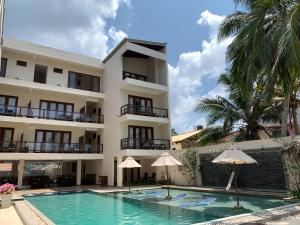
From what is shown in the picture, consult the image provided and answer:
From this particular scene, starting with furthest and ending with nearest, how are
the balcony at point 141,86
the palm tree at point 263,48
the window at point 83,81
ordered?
the window at point 83,81
the balcony at point 141,86
the palm tree at point 263,48

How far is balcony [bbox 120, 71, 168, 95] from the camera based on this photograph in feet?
76.6

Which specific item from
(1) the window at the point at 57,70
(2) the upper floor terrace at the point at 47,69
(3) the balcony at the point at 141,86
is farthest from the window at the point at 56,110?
(3) the balcony at the point at 141,86

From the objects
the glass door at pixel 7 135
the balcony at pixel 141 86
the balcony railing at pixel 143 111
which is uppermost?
the balcony at pixel 141 86

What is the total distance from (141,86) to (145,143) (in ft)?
16.4

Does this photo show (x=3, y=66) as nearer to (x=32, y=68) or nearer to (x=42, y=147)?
(x=32, y=68)

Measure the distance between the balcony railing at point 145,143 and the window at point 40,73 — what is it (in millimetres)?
9518

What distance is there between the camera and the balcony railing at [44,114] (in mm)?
21328

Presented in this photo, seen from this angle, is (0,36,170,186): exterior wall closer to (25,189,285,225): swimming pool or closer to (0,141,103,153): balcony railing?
(0,141,103,153): balcony railing

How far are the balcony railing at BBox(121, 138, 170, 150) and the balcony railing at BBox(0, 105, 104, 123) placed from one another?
13.8 feet

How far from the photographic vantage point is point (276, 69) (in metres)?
12.3

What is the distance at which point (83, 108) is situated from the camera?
26.1 meters

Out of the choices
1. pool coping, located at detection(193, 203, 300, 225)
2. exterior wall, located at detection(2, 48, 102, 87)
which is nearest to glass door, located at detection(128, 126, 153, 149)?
exterior wall, located at detection(2, 48, 102, 87)

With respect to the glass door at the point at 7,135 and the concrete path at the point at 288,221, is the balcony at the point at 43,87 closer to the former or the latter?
the glass door at the point at 7,135

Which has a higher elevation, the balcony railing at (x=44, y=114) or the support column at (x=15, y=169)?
the balcony railing at (x=44, y=114)
